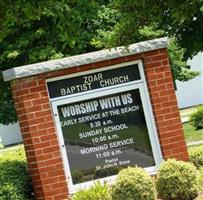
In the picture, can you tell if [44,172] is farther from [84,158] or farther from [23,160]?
[23,160]

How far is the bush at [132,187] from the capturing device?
8922 millimetres

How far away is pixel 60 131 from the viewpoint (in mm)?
10742

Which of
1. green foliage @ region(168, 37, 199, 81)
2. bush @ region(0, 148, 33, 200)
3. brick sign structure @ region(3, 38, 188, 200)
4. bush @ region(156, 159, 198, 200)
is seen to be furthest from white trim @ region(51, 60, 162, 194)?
green foliage @ region(168, 37, 199, 81)

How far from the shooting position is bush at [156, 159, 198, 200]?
9305mm

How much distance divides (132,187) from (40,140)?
7.09 ft

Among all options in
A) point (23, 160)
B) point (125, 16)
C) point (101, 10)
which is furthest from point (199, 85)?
point (125, 16)

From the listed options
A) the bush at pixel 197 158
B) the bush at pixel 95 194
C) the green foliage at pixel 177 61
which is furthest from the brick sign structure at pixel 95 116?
the green foliage at pixel 177 61

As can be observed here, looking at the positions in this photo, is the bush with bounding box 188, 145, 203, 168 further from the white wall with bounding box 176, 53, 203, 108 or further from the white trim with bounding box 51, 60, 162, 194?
the white wall with bounding box 176, 53, 203, 108

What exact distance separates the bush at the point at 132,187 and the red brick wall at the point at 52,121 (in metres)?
1.75

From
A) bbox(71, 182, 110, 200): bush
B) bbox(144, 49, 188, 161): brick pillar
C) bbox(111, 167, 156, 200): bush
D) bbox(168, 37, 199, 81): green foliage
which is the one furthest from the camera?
bbox(168, 37, 199, 81): green foliage

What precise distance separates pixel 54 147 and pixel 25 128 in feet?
1.79

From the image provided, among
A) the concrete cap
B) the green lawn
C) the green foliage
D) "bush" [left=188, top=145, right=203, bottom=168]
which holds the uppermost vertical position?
the green foliage

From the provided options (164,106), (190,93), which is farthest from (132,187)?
(190,93)

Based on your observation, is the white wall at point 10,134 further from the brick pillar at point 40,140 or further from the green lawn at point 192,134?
the brick pillar at point 40,140
